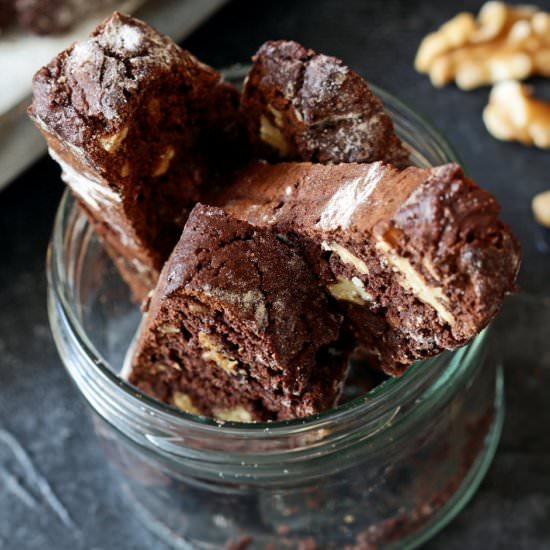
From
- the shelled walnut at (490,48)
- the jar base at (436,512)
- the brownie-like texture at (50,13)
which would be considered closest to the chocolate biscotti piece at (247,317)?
the jar base at (436,512)

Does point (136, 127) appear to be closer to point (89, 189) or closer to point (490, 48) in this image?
point (89, 189)

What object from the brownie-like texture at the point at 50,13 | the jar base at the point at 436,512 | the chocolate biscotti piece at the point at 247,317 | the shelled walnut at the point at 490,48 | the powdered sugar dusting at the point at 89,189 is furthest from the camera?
the shelled walnut at the point at 490,48

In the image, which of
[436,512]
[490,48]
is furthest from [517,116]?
[436,512]

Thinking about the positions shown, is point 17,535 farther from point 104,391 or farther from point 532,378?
point 532,378

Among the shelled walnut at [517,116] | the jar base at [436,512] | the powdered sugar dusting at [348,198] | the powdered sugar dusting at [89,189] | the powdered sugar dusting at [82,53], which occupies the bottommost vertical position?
the jar base at [436,512]

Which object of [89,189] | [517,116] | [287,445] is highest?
[89,189]

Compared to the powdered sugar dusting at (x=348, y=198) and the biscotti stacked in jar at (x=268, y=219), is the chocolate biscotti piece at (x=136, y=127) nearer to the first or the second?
the biscotti stacked in jar at (x=268, y=219)

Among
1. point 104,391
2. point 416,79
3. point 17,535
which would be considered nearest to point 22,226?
point 17,535

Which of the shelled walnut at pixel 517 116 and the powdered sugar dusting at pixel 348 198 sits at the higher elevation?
the powdered sugar dusting at pixel 348 198
